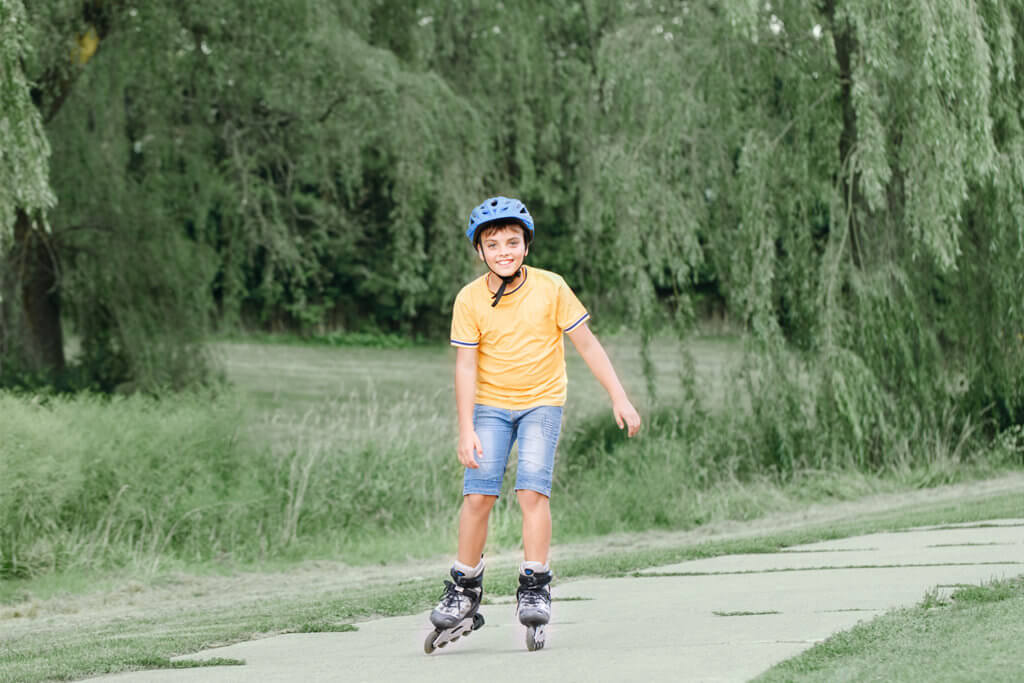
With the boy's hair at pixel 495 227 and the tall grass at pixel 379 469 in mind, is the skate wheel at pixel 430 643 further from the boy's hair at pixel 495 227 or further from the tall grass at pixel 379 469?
the tall grass at pixel 379 469

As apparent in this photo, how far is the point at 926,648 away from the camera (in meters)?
4.50

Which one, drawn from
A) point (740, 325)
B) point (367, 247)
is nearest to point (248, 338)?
point (367, 247)

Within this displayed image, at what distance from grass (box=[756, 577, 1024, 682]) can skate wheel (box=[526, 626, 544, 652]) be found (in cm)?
102

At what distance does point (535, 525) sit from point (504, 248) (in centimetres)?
106

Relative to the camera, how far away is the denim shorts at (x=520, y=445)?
5.23m

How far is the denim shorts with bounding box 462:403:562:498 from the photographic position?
17.2ft

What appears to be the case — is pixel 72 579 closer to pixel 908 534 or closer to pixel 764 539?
pixel 764 539

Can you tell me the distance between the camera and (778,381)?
14344 millimetres

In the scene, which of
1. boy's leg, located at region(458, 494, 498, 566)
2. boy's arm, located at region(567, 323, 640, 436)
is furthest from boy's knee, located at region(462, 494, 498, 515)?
boy's arm, located at region(567, 323, 640, 436)

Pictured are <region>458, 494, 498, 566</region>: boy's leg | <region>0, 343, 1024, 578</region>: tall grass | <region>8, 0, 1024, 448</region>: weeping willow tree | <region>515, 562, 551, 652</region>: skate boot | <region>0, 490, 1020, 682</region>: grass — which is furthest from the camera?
<region>8, 0, 1024, 448</region>: weeping willow tree

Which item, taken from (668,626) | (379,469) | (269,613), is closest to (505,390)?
(668,626)

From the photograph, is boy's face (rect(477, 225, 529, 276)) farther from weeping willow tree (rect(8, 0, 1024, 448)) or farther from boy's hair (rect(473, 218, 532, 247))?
weeping willow tree (rect(8, 0, 1024, 448))

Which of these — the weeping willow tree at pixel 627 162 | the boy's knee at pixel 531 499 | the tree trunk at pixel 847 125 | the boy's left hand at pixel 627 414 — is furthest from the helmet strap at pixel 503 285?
the tree trunk at pixel 847 125

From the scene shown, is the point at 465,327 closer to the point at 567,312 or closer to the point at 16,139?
the point at 567,312
